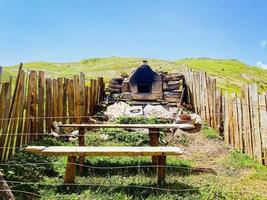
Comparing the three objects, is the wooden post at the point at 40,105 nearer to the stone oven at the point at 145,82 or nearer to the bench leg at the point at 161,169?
the bench leg at the point at 161,169

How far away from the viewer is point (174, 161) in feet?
28.1

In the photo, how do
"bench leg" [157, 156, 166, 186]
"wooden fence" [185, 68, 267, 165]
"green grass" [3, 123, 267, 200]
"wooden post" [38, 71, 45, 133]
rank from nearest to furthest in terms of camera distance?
"green grass" [3, 123, 267, 200] → "bench leg" [157, 156, 166, 186] → "wooden fence" [185, 68, 267, 165] → "wooden post" [38, 71, 45, 133]

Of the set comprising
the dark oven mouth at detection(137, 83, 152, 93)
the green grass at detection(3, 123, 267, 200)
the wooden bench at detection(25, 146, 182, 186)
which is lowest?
the green grass at detection(3, 123, 267, 200)

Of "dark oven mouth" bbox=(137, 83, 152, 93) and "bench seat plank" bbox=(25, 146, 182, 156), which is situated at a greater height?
"dark oven mouth" bbox=(137, 83, 152, 93)

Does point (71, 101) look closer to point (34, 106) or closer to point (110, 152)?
point (34, 106)

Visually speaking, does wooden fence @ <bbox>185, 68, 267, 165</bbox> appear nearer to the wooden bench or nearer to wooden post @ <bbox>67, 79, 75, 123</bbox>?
the wooden bench

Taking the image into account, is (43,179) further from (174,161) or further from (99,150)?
(174,161)

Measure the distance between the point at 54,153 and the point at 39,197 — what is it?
0.80 m

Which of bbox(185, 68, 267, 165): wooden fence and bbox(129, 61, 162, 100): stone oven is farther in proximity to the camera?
bbox(129, 61, 162, 100): stone oven

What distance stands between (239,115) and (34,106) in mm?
5019

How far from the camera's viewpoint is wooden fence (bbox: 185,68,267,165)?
8.40m

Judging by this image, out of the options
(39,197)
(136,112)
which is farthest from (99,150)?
(136,112)

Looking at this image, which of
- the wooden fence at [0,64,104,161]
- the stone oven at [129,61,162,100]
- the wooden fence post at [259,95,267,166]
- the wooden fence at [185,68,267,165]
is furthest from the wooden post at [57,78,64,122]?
the stone oven at [129,61,162,100]

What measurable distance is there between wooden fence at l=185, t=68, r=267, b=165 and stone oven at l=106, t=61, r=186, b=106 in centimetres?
256
